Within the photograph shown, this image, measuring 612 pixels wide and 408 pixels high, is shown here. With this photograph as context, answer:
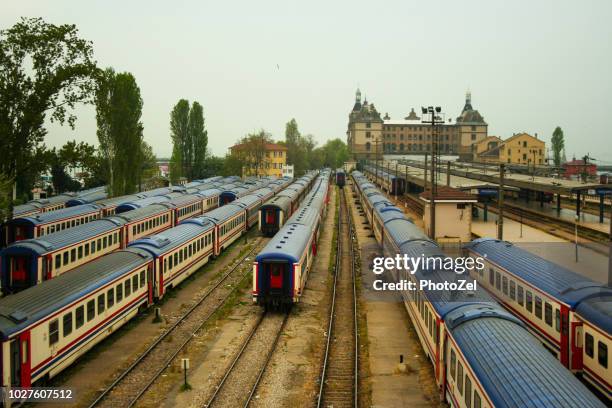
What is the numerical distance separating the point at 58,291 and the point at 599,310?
14.2 metres

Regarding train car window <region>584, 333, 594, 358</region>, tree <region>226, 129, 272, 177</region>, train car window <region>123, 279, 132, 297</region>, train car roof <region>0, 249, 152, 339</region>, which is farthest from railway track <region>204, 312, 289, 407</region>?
tree <region>226, 129, 272, 177</region>

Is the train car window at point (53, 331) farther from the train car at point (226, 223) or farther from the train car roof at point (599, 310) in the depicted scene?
the train car at point (226, 223)

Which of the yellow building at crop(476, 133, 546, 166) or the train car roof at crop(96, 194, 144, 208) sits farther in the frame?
the yellow building at crop(476, 133, 546, 166)

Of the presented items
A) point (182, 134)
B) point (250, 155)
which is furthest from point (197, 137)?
point (250, 155)

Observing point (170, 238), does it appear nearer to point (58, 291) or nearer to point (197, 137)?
point (58, 291)

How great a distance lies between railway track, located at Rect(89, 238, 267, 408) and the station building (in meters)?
139

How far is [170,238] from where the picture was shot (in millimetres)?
24109

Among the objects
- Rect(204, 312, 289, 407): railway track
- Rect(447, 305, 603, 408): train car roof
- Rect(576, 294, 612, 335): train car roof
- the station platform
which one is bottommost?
Rect(204, 312, 289, 407): railway track

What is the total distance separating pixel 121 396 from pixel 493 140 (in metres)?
143

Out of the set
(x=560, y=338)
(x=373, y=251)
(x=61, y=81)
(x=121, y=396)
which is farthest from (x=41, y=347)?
(x=373, y=251)

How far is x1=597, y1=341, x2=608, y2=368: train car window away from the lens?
37.9 feet

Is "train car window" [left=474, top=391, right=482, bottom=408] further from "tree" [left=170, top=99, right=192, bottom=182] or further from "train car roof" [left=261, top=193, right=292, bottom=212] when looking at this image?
"tree" [left=170, top=99, right=192, bottom=182]

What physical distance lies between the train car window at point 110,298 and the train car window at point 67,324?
2.29 m

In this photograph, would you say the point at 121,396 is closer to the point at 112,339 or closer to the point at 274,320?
the point at 112,339
